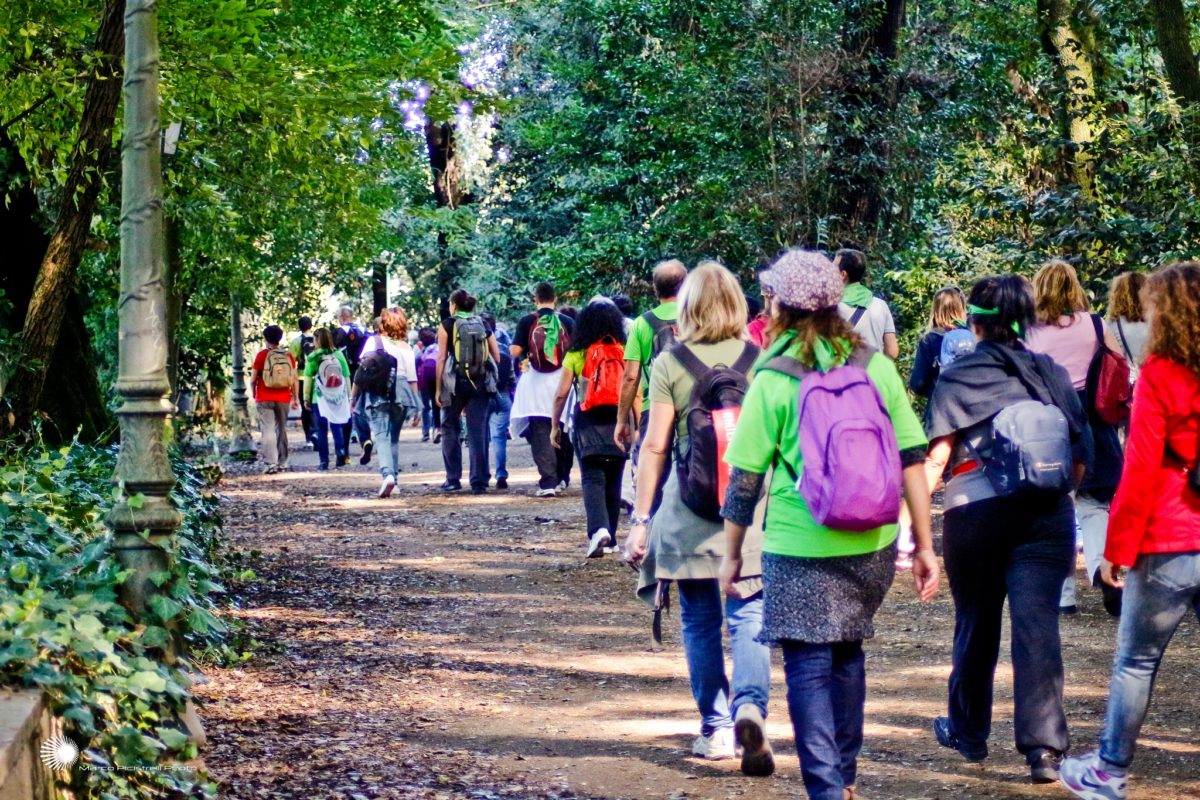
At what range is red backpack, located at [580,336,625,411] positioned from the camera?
12.1 metres

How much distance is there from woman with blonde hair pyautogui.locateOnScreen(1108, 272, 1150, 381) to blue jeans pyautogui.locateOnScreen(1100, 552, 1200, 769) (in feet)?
12.2

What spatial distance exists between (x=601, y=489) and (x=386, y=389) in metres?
5.94

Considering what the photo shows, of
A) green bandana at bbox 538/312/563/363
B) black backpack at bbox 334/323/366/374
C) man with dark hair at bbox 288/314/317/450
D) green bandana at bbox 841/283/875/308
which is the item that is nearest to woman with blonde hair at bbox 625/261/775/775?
green bandana at bbox 841/283/875/308

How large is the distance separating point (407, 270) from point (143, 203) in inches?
1379

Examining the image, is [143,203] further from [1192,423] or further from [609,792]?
[1192,423]

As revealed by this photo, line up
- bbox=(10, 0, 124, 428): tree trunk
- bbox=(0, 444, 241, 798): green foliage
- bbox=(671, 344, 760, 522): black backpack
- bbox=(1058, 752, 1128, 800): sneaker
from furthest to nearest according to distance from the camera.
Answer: bbox=(10, 0, 124, 428): tree trunk
bbox=(671, 344, 760, 522): black backpack
bbox=(1058, 752, 1128, 800): sneaker
bbox=(0, 444, 241, 798): green foliage

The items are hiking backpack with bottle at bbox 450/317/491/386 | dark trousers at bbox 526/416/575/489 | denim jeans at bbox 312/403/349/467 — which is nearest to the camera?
dark trousers at bbox 526/416/575/489

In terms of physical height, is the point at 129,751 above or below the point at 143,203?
below

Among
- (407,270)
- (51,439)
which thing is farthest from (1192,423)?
(407,270)

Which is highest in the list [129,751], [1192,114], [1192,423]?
[1192,114]

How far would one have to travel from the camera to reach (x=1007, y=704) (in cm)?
746

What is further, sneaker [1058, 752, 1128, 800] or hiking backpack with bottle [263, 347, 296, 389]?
hiking backpack with bottle [263, 347, 296, 389]

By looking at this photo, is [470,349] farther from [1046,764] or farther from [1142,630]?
[1142,630]

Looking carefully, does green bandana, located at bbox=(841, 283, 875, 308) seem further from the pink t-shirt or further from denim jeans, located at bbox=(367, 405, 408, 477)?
denim jeans, located at bbox=(367, 405, 408, 477)
